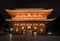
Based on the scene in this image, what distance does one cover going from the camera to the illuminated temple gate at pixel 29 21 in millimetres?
41250

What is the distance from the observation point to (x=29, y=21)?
41.4m

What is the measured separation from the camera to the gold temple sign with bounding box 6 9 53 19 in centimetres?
4138

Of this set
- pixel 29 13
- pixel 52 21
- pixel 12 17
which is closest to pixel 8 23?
pixel 12 17

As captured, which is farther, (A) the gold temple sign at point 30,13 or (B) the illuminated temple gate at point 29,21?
(A) the gold temple sign at point 30,13

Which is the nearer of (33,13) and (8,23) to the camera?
(33,13)

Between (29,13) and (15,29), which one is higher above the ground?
(29,13)

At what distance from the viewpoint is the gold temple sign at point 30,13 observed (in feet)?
136

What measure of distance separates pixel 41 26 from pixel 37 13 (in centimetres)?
271

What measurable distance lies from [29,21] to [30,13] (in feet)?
5.38

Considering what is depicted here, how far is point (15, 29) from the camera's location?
4216cm

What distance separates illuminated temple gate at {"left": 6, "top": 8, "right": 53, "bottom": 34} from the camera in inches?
1624

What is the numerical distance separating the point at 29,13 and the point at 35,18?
1.55m

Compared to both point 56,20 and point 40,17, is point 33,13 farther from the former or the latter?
point 56,20

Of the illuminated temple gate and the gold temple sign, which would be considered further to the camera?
the gold temple sign
